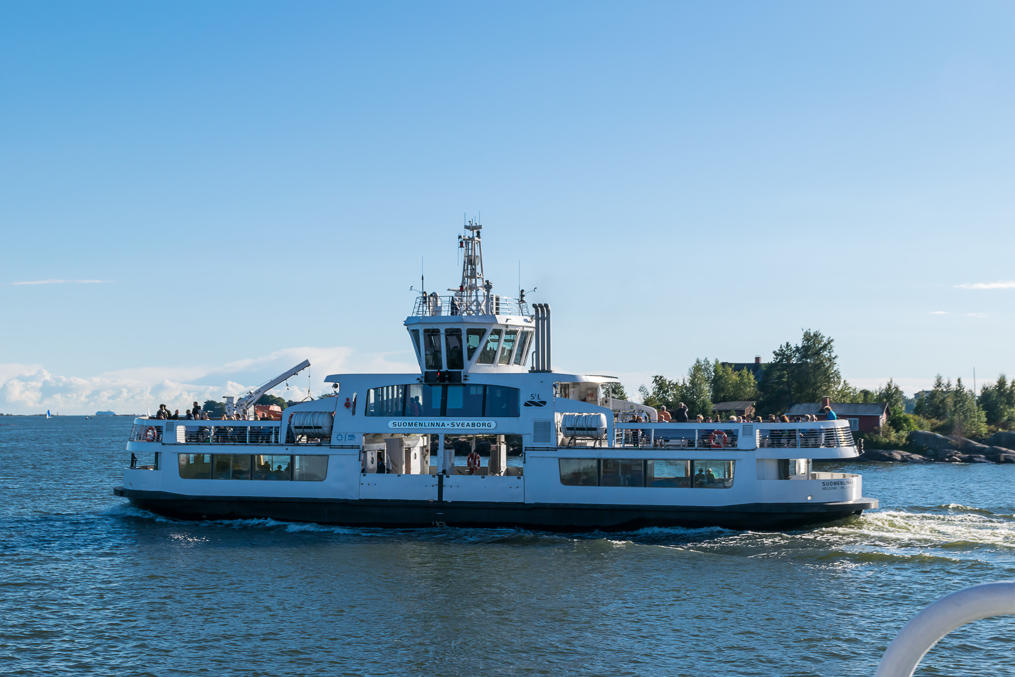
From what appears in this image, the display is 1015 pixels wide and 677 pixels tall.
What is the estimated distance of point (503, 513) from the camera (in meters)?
34.6

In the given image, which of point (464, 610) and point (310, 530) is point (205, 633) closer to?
point (464, 610)

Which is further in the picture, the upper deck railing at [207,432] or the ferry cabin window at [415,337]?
the ferry cabin window at [415,337]

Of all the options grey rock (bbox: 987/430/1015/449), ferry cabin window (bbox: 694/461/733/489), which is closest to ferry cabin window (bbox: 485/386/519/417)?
ferry cabin window (bbox: 694/461/733/489)

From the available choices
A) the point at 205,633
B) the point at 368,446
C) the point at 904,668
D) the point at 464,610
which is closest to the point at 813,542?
the point at 464,610

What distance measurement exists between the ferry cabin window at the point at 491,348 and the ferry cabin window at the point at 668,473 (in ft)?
25.9

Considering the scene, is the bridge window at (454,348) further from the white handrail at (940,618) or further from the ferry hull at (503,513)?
the white handrail at (940,618)

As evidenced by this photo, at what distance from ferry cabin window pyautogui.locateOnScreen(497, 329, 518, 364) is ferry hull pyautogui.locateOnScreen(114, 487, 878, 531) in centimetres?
655

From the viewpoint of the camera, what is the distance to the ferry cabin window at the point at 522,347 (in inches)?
1528

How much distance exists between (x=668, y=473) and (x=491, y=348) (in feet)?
29.0

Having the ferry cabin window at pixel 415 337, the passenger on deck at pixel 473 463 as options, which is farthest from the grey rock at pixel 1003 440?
the ferry cabin window at pixel 415 337

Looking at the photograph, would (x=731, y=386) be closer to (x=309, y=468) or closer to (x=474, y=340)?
(x=474, y=340)

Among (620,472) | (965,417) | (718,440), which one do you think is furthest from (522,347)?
(965,417)

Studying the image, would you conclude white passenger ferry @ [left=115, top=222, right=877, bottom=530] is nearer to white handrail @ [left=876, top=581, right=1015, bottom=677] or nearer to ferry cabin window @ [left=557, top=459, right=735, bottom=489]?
ferry cabin window @ [left=557, top=459, right=735, bottom=489]

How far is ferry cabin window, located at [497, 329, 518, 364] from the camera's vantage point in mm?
38000
